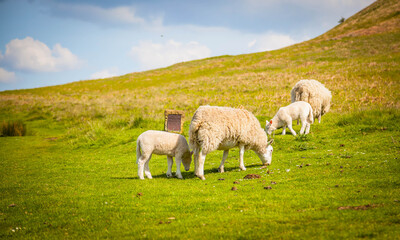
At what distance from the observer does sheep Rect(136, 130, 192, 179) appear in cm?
1249

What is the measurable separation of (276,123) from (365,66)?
38.5m

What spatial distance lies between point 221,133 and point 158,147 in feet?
9.41

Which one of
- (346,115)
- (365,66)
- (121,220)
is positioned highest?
(365,66)

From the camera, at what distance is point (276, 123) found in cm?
2031

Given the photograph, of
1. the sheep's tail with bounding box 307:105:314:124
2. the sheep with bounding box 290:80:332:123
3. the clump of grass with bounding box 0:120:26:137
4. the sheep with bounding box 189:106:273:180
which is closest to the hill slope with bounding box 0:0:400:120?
the sheep with bounding box 290:80:332:123

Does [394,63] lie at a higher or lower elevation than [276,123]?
higher

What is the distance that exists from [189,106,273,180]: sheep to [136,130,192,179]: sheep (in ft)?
2.64

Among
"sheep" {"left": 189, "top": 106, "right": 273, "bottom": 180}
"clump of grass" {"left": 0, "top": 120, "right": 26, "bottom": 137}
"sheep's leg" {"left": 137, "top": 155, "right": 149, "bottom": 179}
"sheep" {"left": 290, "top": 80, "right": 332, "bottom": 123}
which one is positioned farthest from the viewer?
"clump of grass" {"left": 0, "top": 120, "right": 26, "bottom": 137}

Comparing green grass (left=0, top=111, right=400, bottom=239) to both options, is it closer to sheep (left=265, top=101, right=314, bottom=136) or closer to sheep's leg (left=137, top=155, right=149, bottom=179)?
sheep's leg (left=137, top=155, right=149, bottom=179)

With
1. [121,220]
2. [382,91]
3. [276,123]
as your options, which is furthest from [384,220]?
[382,91]

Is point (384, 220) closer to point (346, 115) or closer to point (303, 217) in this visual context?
point (303, 217)

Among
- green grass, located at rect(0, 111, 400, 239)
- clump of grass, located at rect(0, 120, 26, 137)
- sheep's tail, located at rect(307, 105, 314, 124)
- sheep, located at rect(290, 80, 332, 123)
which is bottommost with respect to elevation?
green grass, located at rect(0, 111, 400, 239)

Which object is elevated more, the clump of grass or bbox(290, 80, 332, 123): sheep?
bbox(290, 80, 332, 123): sheep

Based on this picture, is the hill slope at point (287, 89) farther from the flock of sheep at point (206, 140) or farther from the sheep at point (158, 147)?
the sheep at point (158, 147)
